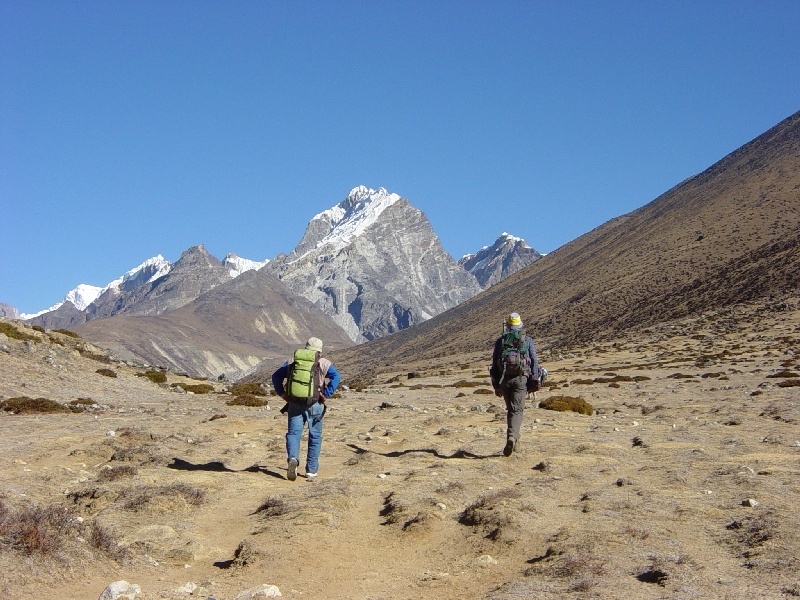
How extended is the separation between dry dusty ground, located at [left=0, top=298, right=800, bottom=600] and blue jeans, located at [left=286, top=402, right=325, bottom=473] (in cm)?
53

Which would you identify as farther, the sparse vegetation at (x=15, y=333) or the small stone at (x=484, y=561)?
the sparse vegetation at (x=15, y=333)

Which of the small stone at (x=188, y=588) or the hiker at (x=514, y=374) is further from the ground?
the hiker at (x=514, y=374)

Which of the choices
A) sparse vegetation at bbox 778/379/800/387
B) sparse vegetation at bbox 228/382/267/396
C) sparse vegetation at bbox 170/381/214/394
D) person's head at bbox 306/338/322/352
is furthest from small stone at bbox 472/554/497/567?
sparse vegetation at bbox 170/381/214/394

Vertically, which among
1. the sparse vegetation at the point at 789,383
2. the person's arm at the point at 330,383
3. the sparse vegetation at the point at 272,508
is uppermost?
the person's arm at the point at 330,383

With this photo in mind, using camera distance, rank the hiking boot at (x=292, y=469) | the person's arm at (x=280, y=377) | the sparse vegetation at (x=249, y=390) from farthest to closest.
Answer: the sparse vegetation at (x=249, y=390) < the person's arm at (x=280, y=377) < the hiking boot at (x=292, y=469)

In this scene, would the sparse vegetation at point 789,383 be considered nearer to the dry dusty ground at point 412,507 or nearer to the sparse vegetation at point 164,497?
the dry dusty ground at point 412,507

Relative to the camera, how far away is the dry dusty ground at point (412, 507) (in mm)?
7082

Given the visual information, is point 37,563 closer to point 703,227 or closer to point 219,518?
point 219,518

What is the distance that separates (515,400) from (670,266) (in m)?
125

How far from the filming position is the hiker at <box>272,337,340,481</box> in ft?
41.1

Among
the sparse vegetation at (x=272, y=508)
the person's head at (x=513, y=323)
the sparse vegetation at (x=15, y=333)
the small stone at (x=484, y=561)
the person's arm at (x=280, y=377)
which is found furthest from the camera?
the sparse vegetation at (x=15, y=333)

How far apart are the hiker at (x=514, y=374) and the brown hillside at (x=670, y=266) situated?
86.6 meters

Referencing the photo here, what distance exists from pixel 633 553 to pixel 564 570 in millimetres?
926

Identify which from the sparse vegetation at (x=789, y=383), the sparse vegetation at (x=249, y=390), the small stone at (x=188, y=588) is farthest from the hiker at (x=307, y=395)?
the sparse vegetation at (x=789, y=383)
